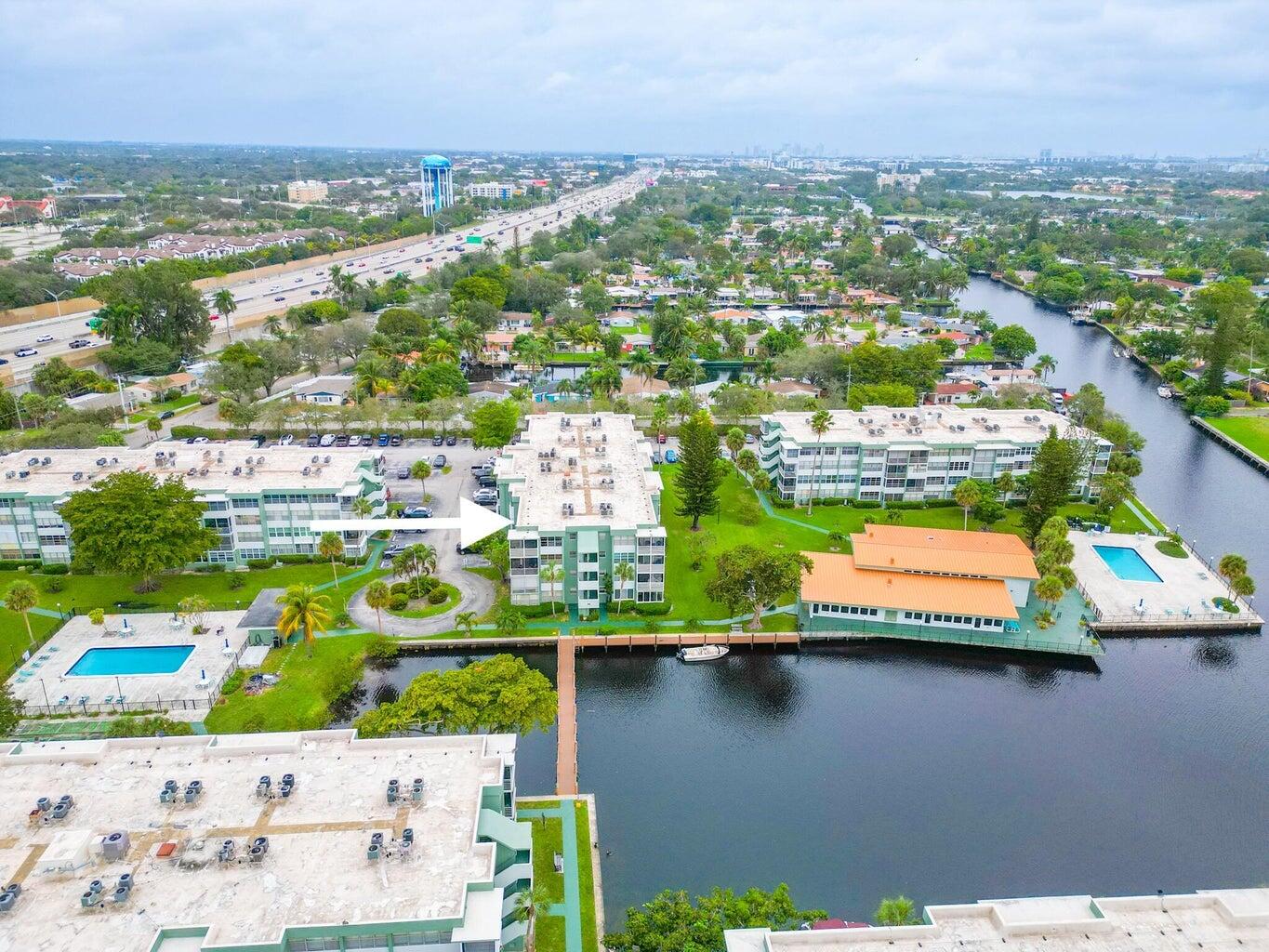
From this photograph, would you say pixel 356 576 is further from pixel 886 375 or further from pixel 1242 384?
pixel 1242 384

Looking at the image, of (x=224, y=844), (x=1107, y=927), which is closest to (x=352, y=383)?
(x=224, y=844)

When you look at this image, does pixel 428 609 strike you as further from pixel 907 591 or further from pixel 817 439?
pixel 817 439

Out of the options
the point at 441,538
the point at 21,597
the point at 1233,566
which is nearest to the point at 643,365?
the point at 441,538

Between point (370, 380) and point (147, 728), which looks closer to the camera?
point (147, 728)

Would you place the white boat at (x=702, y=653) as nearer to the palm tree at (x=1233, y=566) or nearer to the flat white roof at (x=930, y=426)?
the flat white roof at (x=930, y=426)

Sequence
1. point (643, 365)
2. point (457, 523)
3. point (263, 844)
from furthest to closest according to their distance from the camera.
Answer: point (643, 365) → point (457, 523) → point (263, 844)

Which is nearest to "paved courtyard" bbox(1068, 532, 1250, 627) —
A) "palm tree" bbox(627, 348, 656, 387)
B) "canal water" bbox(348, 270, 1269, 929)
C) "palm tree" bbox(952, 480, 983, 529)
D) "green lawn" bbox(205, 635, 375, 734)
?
"canal water" bbox(348, 270, 1269, 929)
